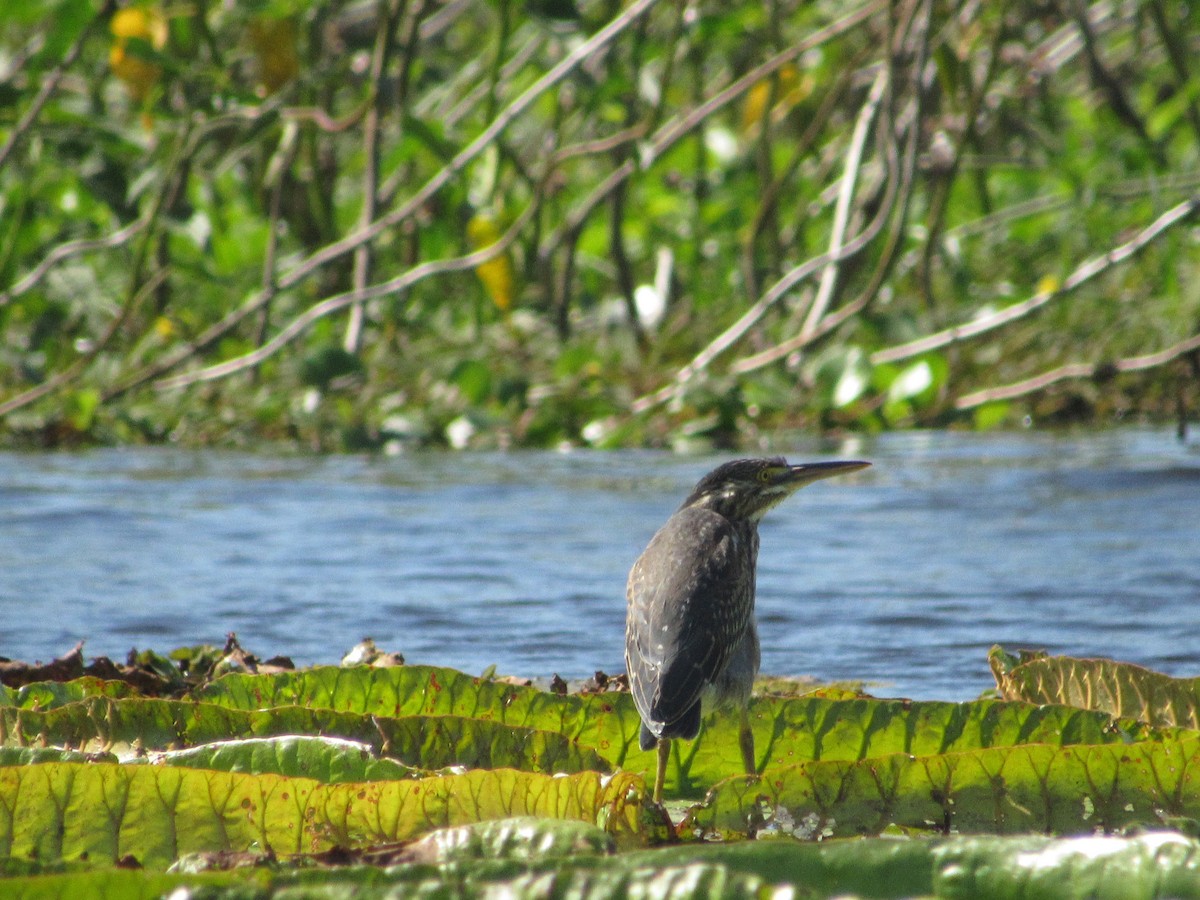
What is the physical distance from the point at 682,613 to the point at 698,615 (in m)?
0.03

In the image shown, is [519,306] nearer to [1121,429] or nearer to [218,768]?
[1121,429]

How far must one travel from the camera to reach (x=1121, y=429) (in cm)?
933

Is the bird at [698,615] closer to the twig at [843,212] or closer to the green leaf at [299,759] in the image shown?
the green leaf at [299,759]

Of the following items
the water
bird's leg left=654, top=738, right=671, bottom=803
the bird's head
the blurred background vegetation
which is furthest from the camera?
the blurred background vegetation

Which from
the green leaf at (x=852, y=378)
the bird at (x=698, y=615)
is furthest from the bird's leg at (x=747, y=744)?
the green leaf at (x=852, y=378)

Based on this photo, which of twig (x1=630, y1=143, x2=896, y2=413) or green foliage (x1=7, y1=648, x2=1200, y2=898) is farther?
twig (x1=630, y1=143, x2=896, y2=413)

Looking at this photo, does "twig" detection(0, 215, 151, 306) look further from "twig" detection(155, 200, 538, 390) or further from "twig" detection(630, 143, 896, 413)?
"twig" detection(630, 143, 896, 413)

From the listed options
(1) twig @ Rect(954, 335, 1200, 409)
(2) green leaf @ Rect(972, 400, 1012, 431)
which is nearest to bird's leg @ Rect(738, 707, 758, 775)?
(1) twig @ Rect(954, 335, 1200, 409)

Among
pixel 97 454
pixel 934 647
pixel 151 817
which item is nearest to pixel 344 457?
pixel 97 454

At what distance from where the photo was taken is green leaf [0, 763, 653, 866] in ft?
9.68

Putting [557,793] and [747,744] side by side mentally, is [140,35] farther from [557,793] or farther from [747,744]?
[557,793]

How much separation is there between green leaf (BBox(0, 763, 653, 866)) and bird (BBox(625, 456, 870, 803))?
67 centimetres

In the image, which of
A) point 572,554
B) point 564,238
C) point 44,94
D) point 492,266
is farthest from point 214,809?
point 564,238

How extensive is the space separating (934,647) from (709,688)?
1.63 m
